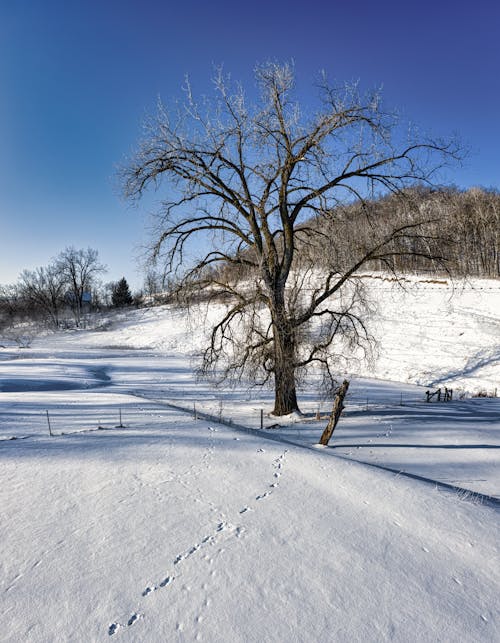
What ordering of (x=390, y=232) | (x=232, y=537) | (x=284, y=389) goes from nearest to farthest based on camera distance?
(x=232, y=537)
(x=390, y=232)
(x=284, y=389)

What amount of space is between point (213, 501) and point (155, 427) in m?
3.50

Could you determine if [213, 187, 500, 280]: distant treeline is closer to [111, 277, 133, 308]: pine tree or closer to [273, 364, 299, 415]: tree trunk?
[273, 364, 299, 415]: tree trunk

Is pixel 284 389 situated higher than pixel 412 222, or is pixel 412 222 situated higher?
pixel 412 222

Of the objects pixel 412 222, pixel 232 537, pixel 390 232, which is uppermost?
pixel 412 222

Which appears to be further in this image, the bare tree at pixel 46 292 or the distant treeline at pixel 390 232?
the bare tree at pixel 46 292

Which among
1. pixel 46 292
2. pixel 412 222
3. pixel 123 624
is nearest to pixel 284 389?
pixel 412 222

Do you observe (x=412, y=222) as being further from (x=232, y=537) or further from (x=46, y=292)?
(x=46, y=292)

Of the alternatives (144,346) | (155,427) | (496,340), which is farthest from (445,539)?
(144,346)

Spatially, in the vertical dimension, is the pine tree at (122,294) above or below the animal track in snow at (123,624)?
above

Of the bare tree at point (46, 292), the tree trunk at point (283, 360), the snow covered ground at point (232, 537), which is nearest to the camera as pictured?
the snow covered ground at point (232, 537)

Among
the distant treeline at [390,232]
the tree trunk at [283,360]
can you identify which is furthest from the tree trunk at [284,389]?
the distant treeline at [390,232]

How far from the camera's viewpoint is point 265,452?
549 centimetres

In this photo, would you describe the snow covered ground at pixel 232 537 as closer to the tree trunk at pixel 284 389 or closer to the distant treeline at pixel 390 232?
the tree trunk at pixel 284 389

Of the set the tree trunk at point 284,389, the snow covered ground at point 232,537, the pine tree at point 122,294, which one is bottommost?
the tree trunk at point 284,389
